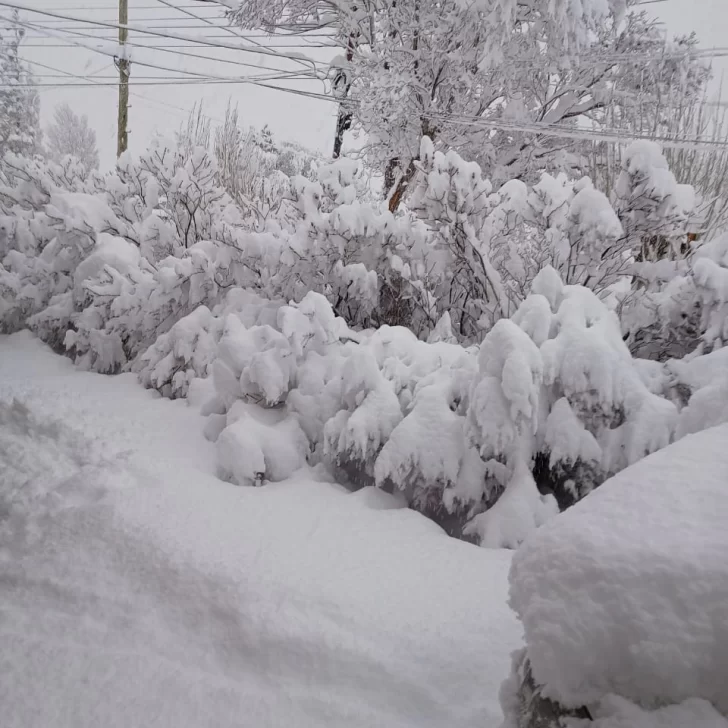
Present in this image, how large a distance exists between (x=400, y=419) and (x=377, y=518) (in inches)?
18.3

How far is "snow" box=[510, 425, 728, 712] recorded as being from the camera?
60 centimetres

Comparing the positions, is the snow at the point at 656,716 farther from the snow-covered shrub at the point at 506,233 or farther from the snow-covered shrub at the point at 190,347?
the snow-covered shrub at the point at 190,347

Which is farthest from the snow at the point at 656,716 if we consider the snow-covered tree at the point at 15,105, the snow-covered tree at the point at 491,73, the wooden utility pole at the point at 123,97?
the snow-covered tree at the point at 15,105

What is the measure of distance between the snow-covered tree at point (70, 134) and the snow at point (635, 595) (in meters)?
26.2

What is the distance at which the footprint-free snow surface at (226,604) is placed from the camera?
1.18 m

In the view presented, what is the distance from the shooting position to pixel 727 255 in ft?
8.34

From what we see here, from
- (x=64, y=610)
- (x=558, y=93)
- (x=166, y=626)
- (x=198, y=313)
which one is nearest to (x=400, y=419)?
(x=166, y=626)

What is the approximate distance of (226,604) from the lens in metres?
1.45

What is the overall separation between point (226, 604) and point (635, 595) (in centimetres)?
116

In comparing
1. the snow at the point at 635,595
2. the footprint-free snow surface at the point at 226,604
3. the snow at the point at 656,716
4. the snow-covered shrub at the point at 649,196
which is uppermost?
the snow-covered shrub at the point at 649,196

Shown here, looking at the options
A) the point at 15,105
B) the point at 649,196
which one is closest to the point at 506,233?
the point at 649,196

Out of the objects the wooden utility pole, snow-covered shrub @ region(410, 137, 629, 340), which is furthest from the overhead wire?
the wooden utility pole

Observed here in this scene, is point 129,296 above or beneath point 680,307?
beneath

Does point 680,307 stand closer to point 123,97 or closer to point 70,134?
point 123,97
